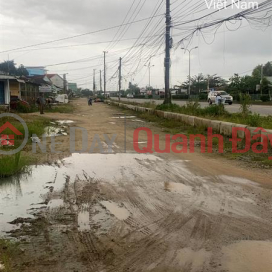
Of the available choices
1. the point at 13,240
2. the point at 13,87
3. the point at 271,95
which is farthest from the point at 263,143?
the point at 271,95

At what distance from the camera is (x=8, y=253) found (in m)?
3.40

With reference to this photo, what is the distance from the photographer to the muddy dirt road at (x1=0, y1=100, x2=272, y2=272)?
3.29m

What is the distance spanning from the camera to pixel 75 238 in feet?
12.3

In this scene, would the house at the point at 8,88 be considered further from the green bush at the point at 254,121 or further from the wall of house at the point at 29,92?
the green bush at the point at 254,121

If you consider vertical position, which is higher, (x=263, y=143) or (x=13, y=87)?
(x=13, y=87)

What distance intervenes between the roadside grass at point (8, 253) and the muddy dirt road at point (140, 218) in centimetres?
7

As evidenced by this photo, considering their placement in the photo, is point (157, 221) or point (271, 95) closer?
point (157, 221)

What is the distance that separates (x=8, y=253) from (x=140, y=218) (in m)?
1.70

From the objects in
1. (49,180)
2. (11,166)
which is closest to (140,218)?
(49,180)

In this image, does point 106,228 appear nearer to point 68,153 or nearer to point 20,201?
point 20,201

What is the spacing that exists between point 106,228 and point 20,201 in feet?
5.67

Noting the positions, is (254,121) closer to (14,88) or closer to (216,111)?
(216,111)

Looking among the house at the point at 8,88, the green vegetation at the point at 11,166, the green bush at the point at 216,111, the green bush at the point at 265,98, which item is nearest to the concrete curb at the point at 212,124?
the green bush at the point at 216,111

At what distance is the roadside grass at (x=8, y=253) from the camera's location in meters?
3.13
